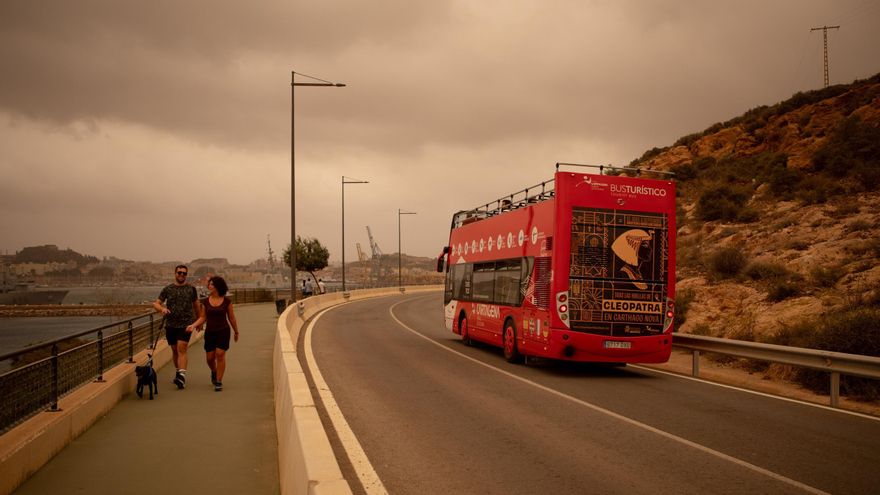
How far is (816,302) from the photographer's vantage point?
16609 mm

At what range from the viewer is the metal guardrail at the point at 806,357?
958 cm

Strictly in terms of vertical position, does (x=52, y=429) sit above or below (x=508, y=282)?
below

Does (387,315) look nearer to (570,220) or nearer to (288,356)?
(570,220)

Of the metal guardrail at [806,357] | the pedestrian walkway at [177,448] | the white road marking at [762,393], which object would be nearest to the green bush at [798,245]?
the white road marking at [762,393]

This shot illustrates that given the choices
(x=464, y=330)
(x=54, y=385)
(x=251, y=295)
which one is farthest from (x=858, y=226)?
(x=251, y=295)

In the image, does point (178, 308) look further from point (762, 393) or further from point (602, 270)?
point (762, 393)

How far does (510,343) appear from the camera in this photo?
14797 millimetres

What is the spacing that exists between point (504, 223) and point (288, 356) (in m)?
7.73

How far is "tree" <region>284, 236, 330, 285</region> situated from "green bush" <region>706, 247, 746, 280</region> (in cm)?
5845

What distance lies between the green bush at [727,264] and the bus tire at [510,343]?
10.4 metres

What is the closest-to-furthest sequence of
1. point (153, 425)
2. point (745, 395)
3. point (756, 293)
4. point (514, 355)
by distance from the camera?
point (153, 425) → point (745, 395) → point (514, 355) → point (756, 293)

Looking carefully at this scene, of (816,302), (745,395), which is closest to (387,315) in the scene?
(816,302)

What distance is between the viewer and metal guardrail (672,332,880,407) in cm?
958

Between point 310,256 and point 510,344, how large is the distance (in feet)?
212
